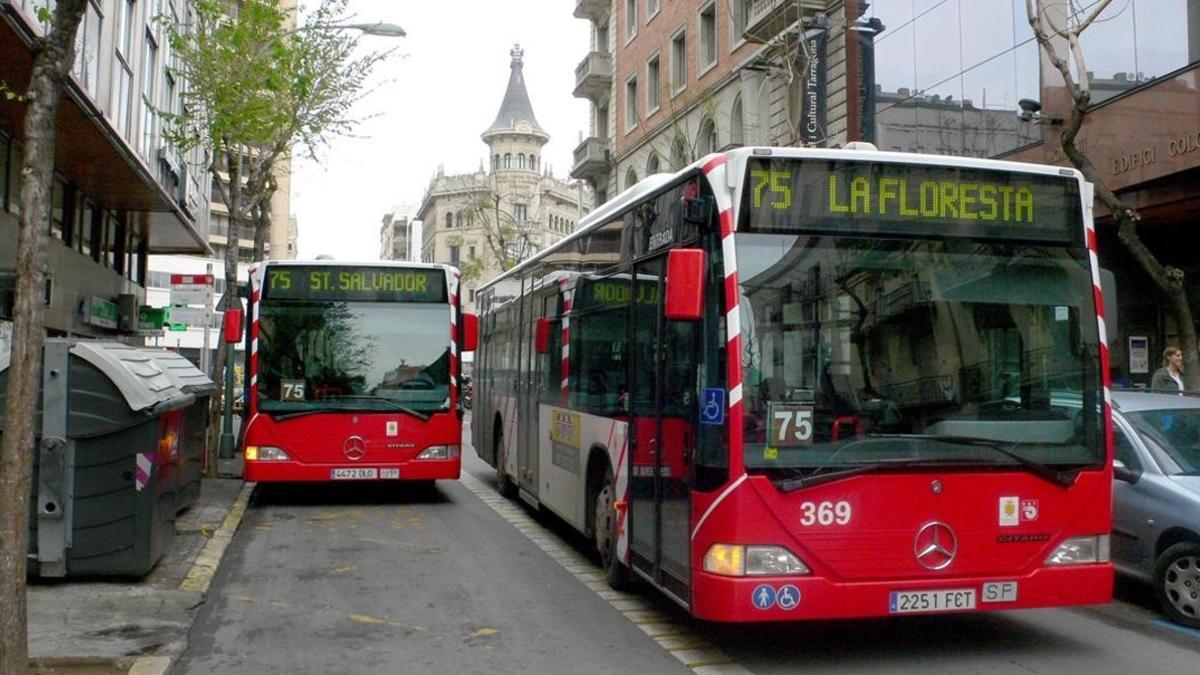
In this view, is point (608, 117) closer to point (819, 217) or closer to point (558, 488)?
point (558, 488)

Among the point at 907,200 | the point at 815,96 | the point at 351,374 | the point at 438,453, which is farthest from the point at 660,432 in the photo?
the point at 815,96

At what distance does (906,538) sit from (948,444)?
1.83 feet

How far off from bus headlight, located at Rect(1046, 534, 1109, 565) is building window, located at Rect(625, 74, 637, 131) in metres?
32.7

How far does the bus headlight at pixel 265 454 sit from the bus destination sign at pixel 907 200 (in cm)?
805

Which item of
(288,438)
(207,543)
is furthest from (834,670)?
(288,438)

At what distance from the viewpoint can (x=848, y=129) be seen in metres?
23.2

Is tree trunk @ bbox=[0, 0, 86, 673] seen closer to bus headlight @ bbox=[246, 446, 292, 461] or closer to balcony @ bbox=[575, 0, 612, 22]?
bus headlight @ bbox=[246, 446, 292, 461]

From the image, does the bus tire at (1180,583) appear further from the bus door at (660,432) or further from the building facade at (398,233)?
the building facade at (398,233)

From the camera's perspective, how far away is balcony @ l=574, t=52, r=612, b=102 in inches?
1623

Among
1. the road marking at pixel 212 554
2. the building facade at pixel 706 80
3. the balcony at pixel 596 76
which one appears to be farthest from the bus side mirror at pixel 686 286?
the balcony at pixel 596 76

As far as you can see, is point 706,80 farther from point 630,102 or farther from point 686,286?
point 686,286

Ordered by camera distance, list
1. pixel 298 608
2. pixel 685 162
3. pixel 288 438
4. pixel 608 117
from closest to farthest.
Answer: pixel 298 608
pixel 288 438
pixel 685 162
pixel 608 117

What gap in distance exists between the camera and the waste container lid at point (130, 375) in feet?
25.8

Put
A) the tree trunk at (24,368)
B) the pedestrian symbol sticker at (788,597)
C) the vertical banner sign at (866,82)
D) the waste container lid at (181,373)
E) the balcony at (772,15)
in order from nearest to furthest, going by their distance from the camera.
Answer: the tree trunk at (24,368) → the pedestrian symbol sticker at (788,597) → the waste container lid at (181,373) → the vertical banner sign at (866,82) → the balcony at (772,15)
